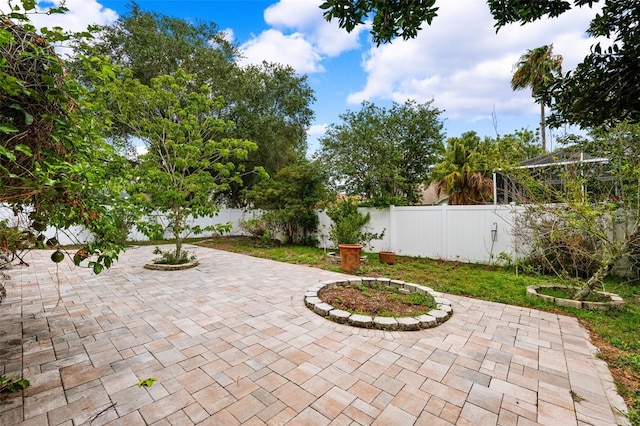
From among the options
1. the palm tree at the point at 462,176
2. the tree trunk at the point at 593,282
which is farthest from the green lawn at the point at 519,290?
the palm tree at the point at 462,176

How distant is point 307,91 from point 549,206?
1108 cm

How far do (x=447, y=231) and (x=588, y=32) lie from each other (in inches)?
221

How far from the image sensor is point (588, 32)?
2.04 meters

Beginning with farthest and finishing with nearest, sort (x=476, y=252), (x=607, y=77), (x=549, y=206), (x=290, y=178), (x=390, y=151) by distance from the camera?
1. (x=290, y=178)
2. (x=390, y=151)
3. (x=476, y=252)
4. (x=549, y=206)
5. (x=607, y=77)

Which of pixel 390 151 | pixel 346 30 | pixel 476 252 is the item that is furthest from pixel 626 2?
pixel 390 151

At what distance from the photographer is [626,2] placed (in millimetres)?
1862

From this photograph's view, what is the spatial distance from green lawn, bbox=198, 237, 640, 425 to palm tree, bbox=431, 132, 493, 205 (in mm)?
6141

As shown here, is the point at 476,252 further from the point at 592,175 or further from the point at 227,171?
the point at 227,171

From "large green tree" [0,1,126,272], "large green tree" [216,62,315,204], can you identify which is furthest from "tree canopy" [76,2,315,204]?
"large green tree" [0,1,126,272]

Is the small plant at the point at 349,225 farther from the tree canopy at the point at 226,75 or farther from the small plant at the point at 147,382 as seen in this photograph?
the small plant at the point at 147,382

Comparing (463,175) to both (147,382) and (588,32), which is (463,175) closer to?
(588,32)

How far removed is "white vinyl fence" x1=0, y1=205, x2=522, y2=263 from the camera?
21.0 feet

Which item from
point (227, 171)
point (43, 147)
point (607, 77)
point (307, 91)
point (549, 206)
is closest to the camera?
point (43, 147)

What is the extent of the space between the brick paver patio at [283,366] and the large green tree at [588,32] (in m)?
2.08
